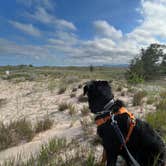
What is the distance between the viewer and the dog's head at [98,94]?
8.23 ft

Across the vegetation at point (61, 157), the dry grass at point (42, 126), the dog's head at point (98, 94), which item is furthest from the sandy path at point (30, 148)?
the dog's head at point (98, 94)

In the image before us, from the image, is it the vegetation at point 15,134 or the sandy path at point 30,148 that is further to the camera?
the vegetation at point 15,134

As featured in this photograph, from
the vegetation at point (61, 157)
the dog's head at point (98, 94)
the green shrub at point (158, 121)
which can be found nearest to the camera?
the vegetation at point (61, 157)

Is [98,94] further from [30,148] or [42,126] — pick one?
[42,126]

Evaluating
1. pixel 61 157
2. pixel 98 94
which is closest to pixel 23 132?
pixel 61 157

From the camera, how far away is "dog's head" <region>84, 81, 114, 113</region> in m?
2.51

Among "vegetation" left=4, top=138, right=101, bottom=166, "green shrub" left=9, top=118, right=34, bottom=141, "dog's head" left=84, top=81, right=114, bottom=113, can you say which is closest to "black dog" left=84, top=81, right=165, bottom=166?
"dog's head" left=84, top=81, right=114, bottom=113

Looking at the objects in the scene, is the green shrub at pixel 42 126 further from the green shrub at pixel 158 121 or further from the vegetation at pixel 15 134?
the green shrub at pixel 158 121

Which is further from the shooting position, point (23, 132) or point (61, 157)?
point (23, 132)

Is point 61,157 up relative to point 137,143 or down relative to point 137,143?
down

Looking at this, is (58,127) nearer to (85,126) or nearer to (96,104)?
(85,126)

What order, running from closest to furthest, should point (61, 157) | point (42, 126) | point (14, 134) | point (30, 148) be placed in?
point (61, 157), point (30, 148), point (14, 134), point (42, 126)

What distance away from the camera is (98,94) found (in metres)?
2.56

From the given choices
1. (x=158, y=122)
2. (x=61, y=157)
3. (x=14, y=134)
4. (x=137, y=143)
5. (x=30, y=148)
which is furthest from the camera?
(x=14, y=134)
